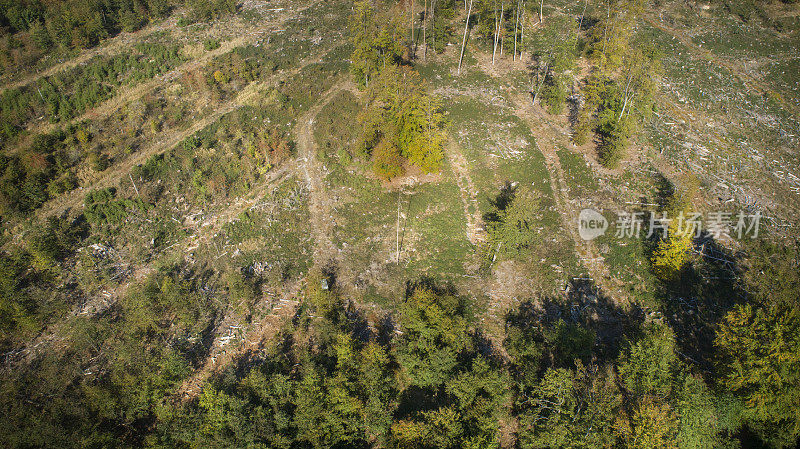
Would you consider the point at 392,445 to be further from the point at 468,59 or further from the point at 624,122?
the point at 468,59

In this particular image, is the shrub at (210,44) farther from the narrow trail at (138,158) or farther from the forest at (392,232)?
the narrow trail at (138,158)

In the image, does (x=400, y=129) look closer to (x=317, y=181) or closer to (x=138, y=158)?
(x=317, y=181)

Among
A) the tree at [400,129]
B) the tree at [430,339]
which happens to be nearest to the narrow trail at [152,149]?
the tree at [400,129]

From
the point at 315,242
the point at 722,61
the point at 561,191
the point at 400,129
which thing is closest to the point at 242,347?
the point at 315,242

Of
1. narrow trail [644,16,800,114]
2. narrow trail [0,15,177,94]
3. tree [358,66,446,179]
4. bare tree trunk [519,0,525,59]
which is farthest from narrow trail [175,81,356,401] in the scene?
narrow trail [644,16,800,114]

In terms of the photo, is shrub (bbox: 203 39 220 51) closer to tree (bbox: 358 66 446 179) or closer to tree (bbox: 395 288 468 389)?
tree (bbox: 358 66 446 179)
